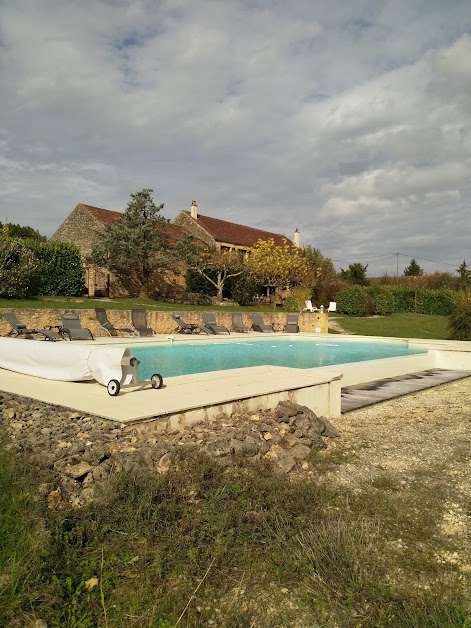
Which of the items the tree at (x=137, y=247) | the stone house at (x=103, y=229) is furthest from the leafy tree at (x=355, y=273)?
the tree at (x=137, y=247)

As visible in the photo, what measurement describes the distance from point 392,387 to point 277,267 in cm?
2400

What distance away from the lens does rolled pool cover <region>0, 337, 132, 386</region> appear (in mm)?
6176

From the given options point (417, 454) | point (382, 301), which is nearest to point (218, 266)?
point (382, 301)

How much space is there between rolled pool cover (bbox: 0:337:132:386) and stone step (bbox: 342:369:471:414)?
3651 mm

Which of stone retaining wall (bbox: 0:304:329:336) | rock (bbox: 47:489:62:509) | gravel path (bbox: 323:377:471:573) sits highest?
stone retaining wall (bbox: 0:304:329:336)

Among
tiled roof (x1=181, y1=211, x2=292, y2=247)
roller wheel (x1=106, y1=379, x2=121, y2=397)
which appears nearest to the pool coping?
roller wheel (x1=106, y1=379, x2=121, y2=397)

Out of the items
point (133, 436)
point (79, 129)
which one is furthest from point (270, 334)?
point (133, 436)

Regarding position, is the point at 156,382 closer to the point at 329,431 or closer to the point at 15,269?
the point at 329,431

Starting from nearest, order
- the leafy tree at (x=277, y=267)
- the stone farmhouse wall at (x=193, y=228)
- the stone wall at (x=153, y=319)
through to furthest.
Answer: the stone wall at (x=153, y=319)
the leafy tree at (x=277, y=267)
the stone farmhouse wall at (x=193, y=228)

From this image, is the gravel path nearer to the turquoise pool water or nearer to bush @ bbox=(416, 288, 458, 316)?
the turquoise pool water

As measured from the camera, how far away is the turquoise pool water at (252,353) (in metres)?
11.8

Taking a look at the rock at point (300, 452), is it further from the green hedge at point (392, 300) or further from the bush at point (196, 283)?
the bush at point (196, 283)

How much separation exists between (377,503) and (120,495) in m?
2.10

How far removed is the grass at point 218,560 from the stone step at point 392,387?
4093 mm
